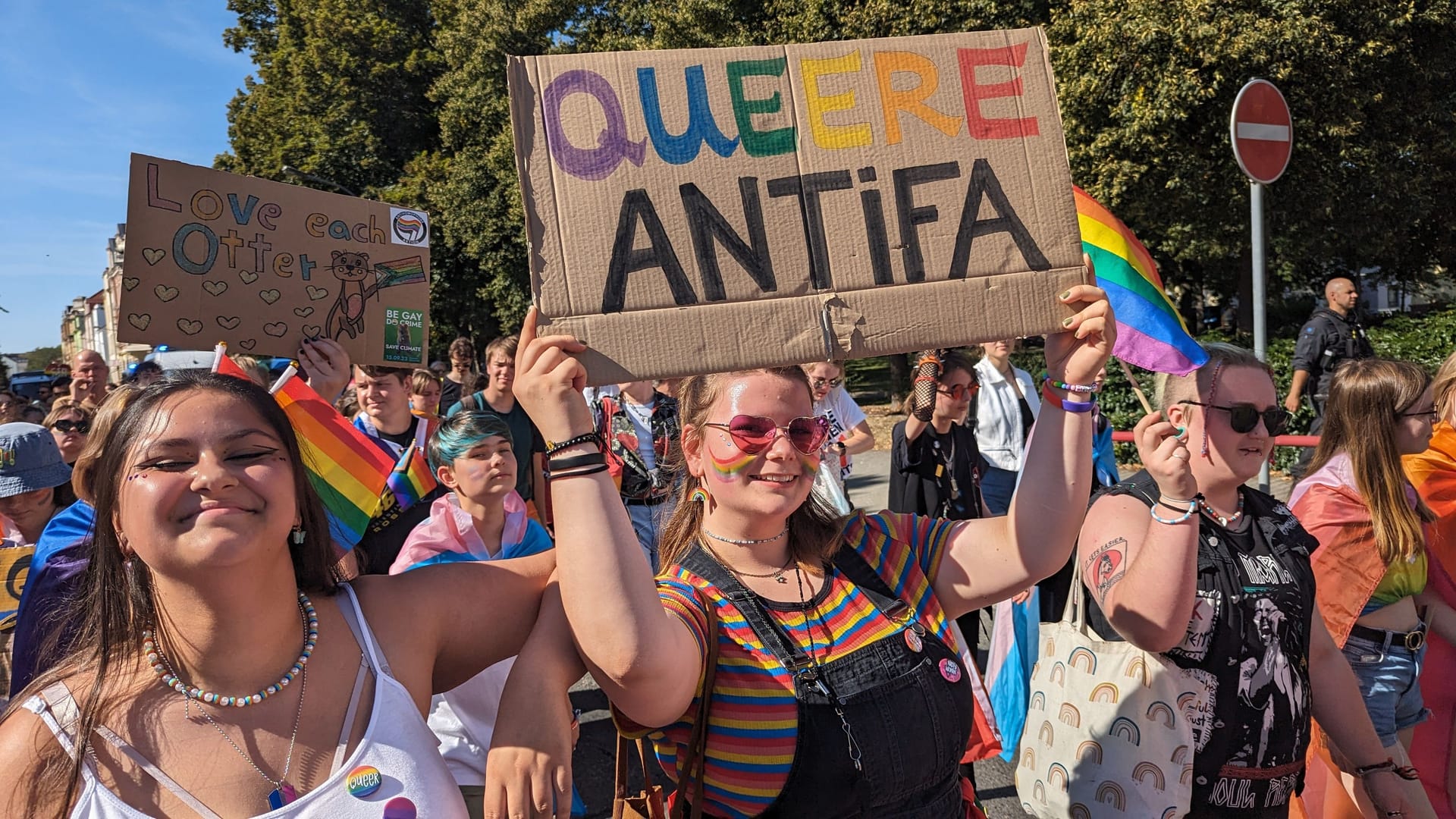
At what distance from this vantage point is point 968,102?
1.95 meters

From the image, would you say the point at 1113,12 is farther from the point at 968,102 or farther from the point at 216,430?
the point at 216,430

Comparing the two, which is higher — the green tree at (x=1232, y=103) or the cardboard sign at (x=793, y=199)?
the green tree at (x=1232, y=103)

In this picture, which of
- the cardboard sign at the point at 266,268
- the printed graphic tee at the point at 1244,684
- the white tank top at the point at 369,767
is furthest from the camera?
the cardboard sign at the point at 266,268

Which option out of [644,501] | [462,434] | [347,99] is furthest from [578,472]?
[347,99]

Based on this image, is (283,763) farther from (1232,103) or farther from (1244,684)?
(1232,103)

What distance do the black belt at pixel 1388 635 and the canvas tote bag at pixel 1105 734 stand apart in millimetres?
1138

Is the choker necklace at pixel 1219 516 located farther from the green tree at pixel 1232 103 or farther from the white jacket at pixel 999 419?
the green tree at pixel 1232 103

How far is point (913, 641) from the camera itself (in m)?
1.93

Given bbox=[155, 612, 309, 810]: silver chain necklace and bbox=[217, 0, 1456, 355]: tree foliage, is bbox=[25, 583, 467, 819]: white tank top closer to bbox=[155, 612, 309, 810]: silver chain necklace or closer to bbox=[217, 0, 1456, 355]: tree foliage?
bbox=[155, 612, 309, 810]: silver chain necklace

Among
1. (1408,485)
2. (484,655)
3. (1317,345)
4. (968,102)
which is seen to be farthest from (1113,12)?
(484,655)

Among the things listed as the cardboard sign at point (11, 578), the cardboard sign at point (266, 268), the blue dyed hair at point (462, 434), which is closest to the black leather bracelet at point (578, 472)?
the cardboard sign at point (266, 268)

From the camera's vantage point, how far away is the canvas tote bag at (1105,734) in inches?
88.6

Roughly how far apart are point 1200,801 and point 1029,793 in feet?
1.30

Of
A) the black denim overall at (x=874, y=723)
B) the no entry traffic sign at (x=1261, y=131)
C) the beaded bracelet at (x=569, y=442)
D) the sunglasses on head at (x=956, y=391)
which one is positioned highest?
the no entry traffic sign at (x=1261, y=131)
